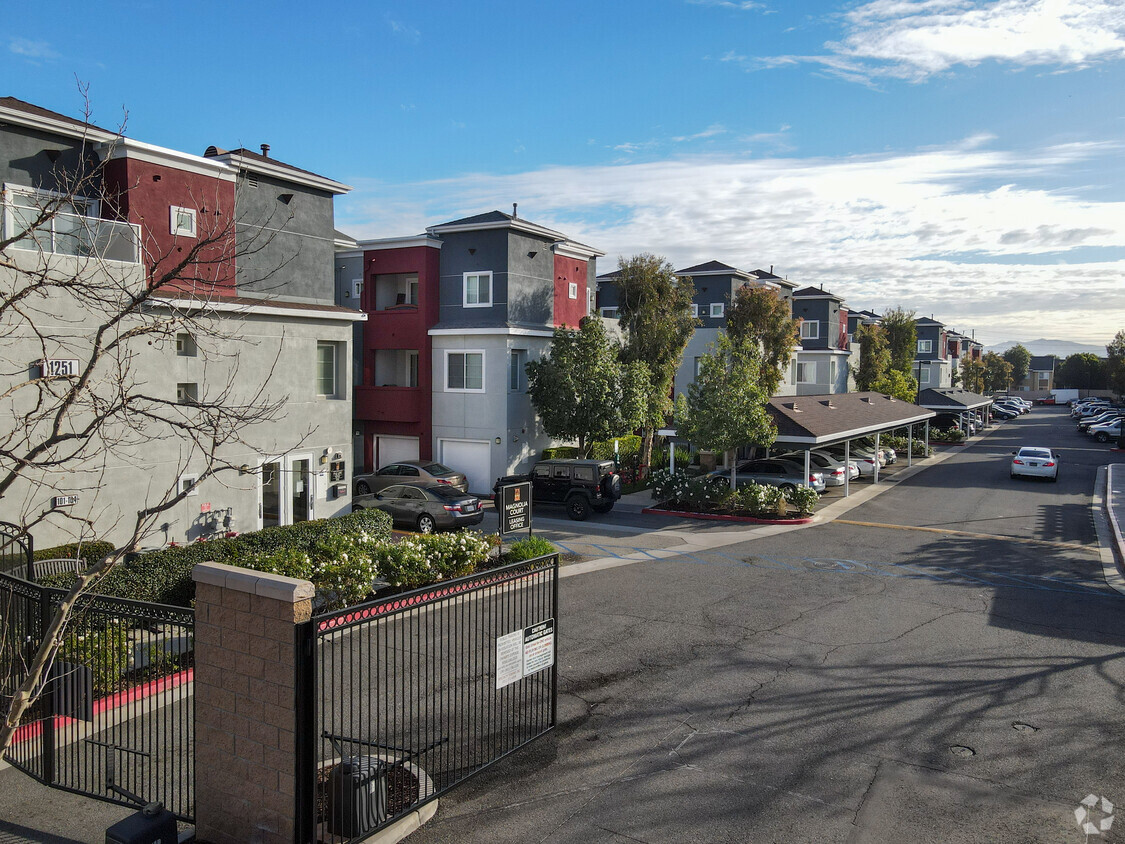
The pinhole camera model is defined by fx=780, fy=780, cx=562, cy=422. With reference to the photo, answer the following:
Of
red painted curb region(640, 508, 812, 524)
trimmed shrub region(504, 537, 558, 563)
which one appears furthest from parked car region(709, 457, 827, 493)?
trimmed shrub region(504, 537, 558, 563)

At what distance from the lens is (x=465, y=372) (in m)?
30.4

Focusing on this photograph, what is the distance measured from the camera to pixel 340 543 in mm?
14914

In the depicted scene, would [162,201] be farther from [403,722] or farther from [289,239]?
[403,722]

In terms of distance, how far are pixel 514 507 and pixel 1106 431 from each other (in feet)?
197

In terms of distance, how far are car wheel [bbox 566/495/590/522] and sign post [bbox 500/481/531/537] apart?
260 inches

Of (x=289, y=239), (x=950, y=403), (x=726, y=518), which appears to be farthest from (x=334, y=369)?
(x=950, y=403)

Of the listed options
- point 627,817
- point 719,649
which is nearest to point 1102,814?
point 627,817

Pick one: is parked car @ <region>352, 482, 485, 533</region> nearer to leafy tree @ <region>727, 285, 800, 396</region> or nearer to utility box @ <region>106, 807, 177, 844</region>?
utility box @ <region>106, 807, 177, 844</region>

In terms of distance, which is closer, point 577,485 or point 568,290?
point 577,485

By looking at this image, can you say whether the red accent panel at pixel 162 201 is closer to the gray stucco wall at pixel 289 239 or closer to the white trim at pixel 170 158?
the white trim at pixel 170 158

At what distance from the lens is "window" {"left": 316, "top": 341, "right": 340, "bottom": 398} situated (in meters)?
22.4

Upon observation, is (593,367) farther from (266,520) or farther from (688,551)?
(266,520)

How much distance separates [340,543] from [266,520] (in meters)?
6.71

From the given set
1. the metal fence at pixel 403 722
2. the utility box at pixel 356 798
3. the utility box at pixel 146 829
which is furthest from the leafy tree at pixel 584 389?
the utility box at pixel 146 829
